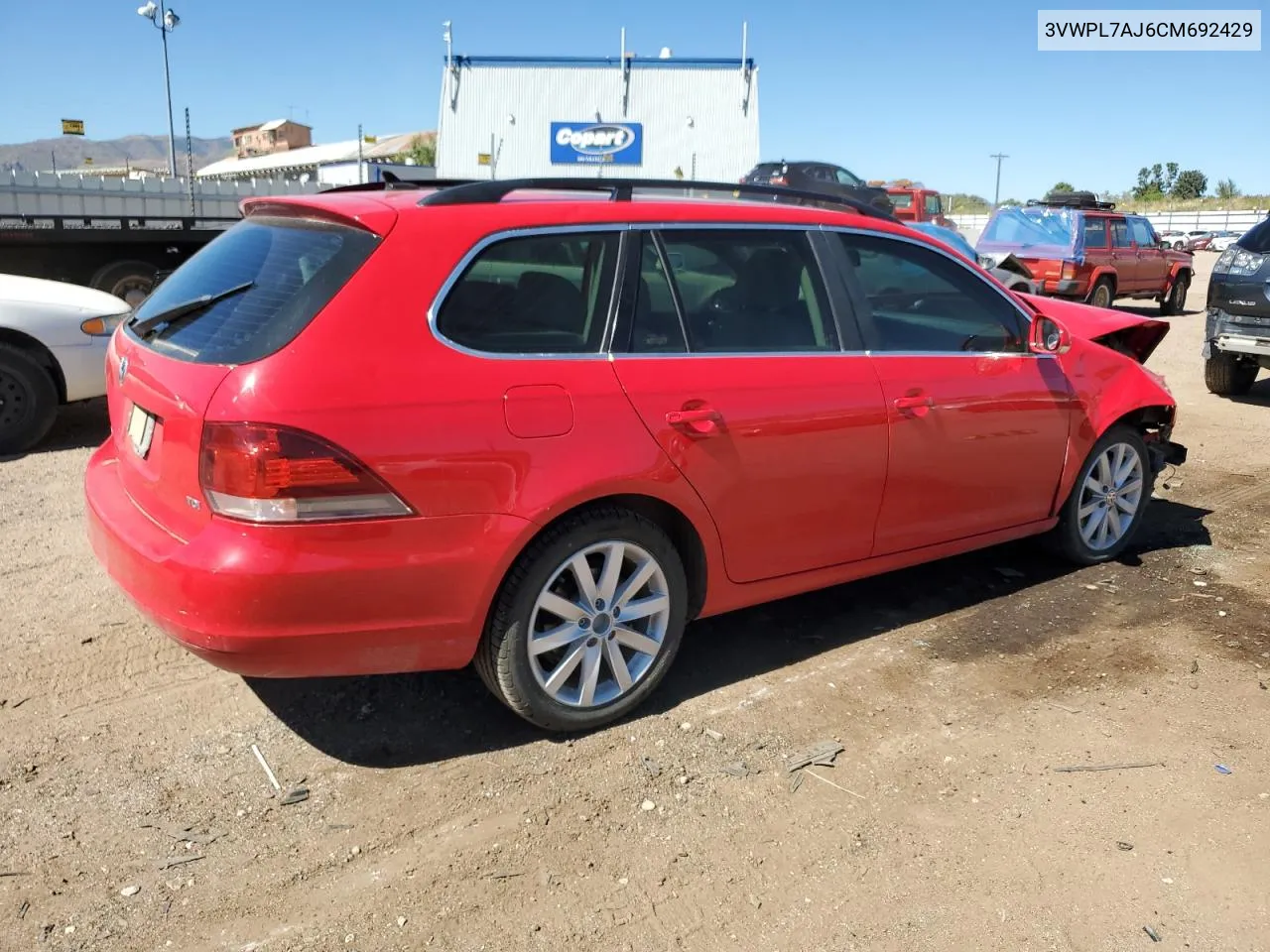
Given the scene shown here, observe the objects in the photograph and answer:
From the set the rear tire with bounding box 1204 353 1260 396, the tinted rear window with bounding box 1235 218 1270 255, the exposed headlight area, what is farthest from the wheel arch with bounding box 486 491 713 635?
the rear tire with bounding box 1204 353 1260 396

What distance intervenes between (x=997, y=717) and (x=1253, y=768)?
0.79 metres

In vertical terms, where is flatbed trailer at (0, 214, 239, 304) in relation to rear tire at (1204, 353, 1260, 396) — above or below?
above

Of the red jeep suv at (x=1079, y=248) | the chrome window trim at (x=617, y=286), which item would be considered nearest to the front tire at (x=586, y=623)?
the chrome window trim at (x=617, y=286)

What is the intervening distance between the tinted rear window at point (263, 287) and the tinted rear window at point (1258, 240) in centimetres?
895

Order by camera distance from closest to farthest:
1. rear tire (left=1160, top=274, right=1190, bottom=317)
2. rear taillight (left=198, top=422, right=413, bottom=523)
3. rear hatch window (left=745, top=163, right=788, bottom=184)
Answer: rear taillight (left=198, top=422, right=413, bottom=523) → rear tire (left=1160, top=274, right=1190, bottom=317) → rear hatch window (left=745, top=163, right=788, bottom=184)

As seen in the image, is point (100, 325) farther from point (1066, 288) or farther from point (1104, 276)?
point (1104, 276)

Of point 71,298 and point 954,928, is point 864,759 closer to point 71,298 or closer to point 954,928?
point 954,928

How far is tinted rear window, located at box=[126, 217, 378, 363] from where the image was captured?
9.50 ft

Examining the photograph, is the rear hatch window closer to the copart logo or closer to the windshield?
the windshield

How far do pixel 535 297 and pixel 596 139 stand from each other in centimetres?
3758

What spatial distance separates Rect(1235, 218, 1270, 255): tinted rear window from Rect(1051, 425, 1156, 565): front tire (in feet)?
17.4

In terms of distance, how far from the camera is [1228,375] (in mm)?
10164

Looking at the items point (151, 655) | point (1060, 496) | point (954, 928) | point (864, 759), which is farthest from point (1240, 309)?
point (151, 655)

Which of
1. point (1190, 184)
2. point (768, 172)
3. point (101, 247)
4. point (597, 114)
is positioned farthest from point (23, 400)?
point (1190, 184)
